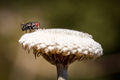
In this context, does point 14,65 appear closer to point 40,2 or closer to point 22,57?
point 22,57

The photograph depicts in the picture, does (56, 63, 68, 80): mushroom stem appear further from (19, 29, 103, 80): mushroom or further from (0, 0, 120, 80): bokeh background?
(0, 0, 120, 80): bokeh background

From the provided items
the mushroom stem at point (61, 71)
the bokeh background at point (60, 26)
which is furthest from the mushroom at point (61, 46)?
the bokeh background at point (60, 26)

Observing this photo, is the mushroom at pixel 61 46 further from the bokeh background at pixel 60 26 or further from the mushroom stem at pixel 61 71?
the bokeh background at pixel 60 26

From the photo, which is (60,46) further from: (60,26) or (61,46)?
(60,26)

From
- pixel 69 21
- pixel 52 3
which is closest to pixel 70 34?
pixel 69 21

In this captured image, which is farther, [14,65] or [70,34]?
[14,65]

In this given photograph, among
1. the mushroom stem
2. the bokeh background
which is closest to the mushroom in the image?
the mushroom stem

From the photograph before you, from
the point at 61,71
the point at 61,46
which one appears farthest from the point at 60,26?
the point at 61,46
